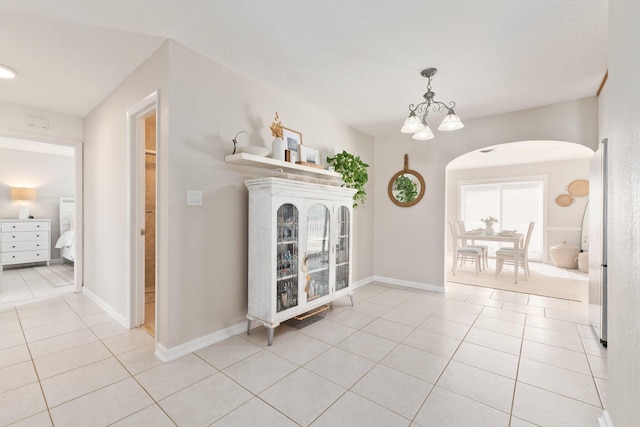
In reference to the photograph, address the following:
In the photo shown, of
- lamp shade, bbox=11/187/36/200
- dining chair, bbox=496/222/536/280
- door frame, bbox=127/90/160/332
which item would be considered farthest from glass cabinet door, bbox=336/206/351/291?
lamp shade, bbox=11/187/36/200

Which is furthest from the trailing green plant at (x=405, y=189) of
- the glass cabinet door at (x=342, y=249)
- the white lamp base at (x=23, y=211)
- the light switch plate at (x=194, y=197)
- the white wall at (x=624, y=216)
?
the white lamp base at (x=23, y=211)

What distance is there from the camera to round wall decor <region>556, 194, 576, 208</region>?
6.32m

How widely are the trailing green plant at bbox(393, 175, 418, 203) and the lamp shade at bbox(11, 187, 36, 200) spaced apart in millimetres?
6925

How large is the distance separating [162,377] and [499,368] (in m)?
2.42

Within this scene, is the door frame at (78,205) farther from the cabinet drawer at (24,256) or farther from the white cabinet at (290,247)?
the white cabinet at (290,247)

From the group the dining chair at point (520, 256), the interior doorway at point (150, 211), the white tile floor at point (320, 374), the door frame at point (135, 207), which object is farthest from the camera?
the dining chair at point (520, 256)

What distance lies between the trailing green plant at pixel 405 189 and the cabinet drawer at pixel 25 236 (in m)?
6.66

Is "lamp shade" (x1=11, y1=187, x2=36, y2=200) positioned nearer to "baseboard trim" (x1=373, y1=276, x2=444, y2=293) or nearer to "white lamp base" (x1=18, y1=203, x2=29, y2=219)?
"white lamp base" (x1=18, y1=203, x2=29, y2=219)

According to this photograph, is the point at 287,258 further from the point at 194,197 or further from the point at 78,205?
the point at 78,205

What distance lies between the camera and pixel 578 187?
Result: 6203 mm

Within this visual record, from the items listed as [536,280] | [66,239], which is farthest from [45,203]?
[536,280]

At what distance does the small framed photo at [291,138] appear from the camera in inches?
122

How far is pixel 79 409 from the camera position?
5.24ft

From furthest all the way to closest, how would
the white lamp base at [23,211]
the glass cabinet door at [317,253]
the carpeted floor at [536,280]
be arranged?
the white lamp base at [23,211]
the carpeted floor at [536,280]
the glass cabinet door at [317,253]
